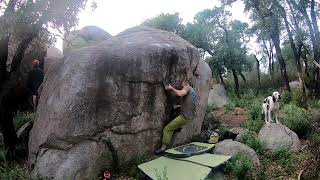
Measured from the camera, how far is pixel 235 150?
10.5 m

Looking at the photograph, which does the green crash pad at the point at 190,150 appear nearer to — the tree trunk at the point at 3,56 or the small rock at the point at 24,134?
the small rock at the point at 24,134

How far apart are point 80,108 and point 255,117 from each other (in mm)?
7391

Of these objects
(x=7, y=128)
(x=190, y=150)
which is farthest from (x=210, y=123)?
(x=7, y=128)

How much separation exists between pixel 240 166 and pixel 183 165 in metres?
1.29

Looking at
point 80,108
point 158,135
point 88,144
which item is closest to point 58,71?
point 80,108

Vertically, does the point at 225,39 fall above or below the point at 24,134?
above

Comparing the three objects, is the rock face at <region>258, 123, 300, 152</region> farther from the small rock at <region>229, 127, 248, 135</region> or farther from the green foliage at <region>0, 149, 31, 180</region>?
the green foliage at <region>0, 149, 31, 180</region>

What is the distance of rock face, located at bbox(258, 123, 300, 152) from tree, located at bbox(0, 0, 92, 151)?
6.11 m

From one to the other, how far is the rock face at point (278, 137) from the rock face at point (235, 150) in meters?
0.84

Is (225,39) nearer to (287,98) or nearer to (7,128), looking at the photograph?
(287,98)

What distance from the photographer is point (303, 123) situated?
12180mm

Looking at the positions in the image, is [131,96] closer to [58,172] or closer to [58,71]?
[58,71]

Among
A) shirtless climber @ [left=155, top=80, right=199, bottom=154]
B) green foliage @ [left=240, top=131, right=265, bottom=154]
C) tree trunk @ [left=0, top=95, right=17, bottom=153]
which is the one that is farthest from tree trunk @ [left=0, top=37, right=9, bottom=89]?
green foliage @ [left=240, top=131, right=265, bottom=154]

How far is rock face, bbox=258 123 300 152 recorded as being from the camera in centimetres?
1099
